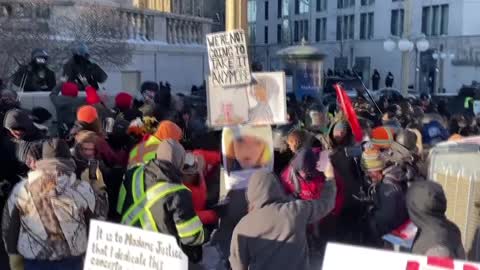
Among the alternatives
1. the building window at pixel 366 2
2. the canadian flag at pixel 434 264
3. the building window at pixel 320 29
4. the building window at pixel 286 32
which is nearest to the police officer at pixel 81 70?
the canadian flag at pixel 434 264

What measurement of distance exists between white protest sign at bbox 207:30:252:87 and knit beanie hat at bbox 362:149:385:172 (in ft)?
4.21

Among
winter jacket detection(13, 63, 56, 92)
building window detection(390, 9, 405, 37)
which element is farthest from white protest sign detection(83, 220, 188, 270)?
building window detection(390, 9, 405, 37)

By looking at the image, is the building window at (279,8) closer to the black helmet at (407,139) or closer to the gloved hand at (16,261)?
the black helmet at (407,139)

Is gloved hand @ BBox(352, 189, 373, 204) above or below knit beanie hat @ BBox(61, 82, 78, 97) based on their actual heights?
below

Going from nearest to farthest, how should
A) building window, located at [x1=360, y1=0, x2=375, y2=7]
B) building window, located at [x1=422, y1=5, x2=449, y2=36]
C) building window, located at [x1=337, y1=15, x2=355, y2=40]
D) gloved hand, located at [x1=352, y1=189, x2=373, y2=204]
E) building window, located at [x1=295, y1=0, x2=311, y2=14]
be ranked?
gloved hand, located at [x1=352, y1=189, x2=373, y2=204]
building window, located at [x1=422, y1=5, x2=449, y2=36]
building window, located at [x1=360, y1=0, x2=375, y2=7]
building window, located at [x1=337, y1=15, x2=355, y2=40]
building window, located at [x1=295, y1=0, x2=311, y2=14]

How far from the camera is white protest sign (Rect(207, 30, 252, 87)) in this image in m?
6.58

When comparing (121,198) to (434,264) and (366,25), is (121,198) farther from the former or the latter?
(366,25)

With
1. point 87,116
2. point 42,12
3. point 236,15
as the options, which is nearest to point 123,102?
point 87,116

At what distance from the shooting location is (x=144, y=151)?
19.0 ft

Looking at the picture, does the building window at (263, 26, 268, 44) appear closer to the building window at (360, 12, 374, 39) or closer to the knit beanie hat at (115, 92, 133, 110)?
the building window at (360, 12, 374, 39)

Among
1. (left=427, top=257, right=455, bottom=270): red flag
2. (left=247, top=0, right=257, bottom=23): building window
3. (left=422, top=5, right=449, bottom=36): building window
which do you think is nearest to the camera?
A: (left=427, top=257, right=455, bottom=270): red flag

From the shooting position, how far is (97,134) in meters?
6.32

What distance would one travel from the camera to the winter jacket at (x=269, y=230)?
4.58 meters

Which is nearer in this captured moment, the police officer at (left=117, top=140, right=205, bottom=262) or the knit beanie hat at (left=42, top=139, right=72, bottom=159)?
the police officer at (left=117, top=140, right=205, bottom=262)
